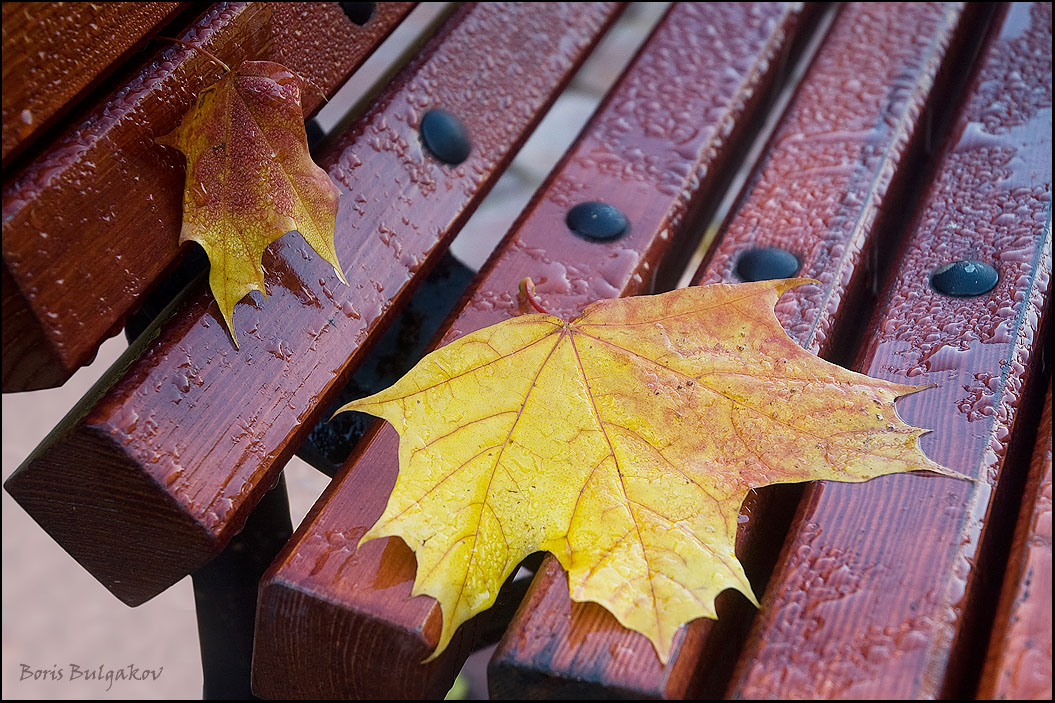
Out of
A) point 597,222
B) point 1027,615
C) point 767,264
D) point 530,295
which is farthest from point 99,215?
point 1027,615

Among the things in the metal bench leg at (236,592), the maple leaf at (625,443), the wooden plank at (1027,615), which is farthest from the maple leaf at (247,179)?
the wooden plank at (1027,615)

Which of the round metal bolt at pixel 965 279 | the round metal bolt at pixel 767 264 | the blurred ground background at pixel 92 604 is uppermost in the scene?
the round metal bolt at pixel 965 279

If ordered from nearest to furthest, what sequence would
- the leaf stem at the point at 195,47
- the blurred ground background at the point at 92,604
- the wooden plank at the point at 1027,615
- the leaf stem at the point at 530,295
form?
1. the wooden plank at the point at 1027,615
2. the leaf stem at the point at 195,47
3. the leaf stem at the point at 530,295
4. the blurred ground background at the point at 92,604

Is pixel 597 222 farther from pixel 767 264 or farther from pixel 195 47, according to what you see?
pixel 195 47

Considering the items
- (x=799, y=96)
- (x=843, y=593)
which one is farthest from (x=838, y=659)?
(x=799, y=96)

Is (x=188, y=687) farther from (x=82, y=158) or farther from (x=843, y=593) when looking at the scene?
(x=843, y=593)

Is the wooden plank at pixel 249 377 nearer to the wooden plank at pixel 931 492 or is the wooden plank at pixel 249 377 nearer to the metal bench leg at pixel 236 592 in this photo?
the metal bench leg at pixel 236 592
